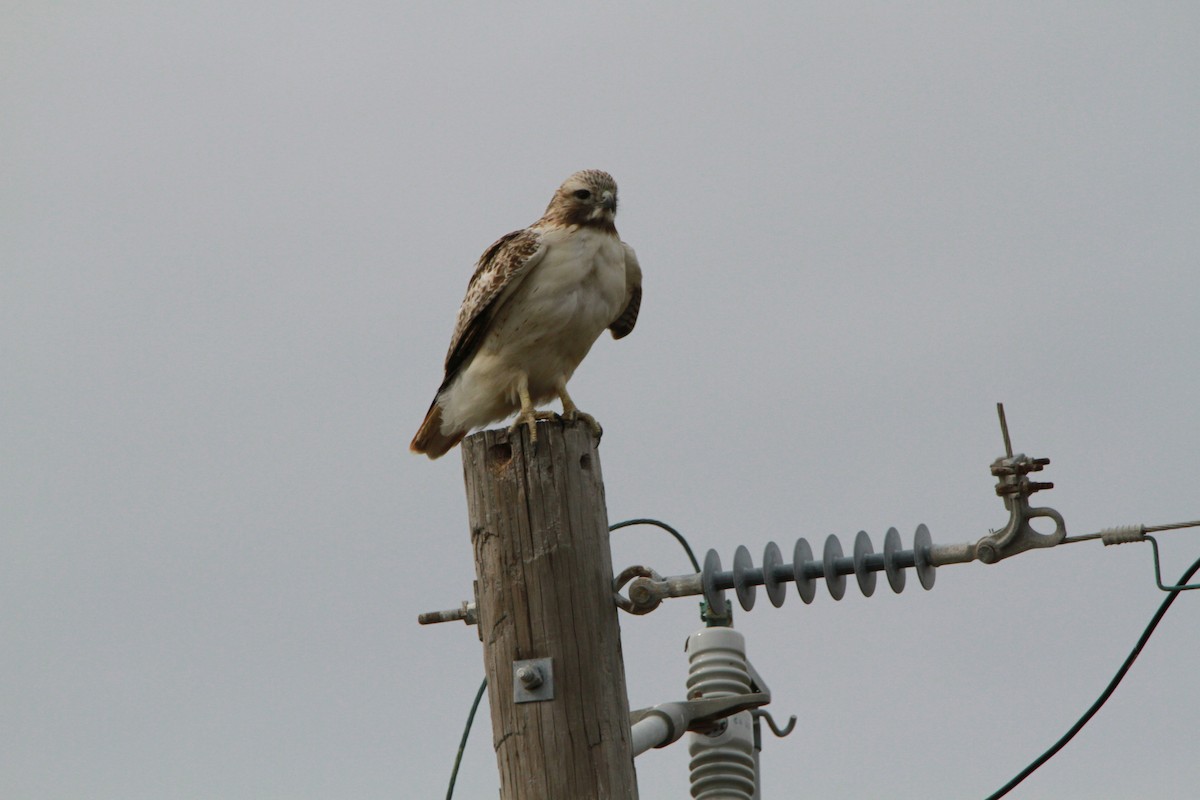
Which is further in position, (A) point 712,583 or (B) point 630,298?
(B) point 630,298

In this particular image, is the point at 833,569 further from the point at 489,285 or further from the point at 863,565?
the point at 489,285

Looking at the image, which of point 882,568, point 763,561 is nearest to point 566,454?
point 763,561

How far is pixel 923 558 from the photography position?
14.1ft

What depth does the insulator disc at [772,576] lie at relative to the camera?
4363 millimetres

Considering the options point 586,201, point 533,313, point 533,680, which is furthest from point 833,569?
point 586,201

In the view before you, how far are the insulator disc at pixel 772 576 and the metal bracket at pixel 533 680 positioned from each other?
0.69 meters

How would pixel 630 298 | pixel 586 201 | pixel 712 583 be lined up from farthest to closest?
1. pixel 630 298
2. pixel 586 201
3. pixel 712 583

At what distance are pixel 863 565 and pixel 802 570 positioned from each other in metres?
0.17

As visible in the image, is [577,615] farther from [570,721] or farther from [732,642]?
[732,642]

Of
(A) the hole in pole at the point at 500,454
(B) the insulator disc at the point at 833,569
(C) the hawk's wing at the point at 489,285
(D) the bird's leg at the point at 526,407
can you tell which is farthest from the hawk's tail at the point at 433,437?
(B) the insulator disc at the point at 833,569

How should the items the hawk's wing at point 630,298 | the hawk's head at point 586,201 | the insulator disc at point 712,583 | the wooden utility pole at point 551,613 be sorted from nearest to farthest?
the wooden utility pole at point 551,613, the insulator disc at point 712,583, the hawk's head at point 586,201, the hawk's wing at point 630,298

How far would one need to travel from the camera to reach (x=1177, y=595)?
4484 millimetres

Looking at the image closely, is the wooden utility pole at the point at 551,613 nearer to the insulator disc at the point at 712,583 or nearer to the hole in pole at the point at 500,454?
the hole in pole at the point at 500,454

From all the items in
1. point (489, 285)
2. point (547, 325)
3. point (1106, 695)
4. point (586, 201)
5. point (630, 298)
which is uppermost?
point (586, 201)
